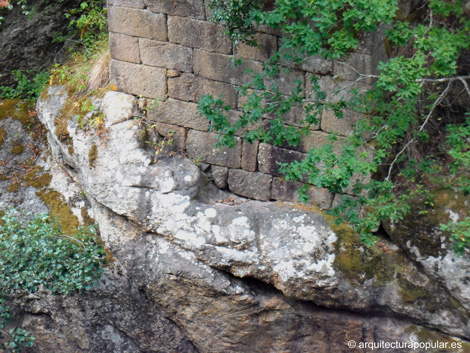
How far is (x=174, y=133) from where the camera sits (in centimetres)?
586

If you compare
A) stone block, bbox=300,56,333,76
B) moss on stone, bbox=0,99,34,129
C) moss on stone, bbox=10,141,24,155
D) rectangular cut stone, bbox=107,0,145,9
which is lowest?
moss on stone, bbox=10,141,24,155

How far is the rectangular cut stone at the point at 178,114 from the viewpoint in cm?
570

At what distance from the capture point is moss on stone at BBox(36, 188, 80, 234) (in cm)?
618

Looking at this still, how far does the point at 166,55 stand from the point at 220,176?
144cm

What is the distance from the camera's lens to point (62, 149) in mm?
6102

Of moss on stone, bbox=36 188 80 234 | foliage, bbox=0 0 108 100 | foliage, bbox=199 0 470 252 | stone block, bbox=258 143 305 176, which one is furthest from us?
foliage, bbox=0 0 108 100

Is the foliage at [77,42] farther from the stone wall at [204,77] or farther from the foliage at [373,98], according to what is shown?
the foliage at [373,98]

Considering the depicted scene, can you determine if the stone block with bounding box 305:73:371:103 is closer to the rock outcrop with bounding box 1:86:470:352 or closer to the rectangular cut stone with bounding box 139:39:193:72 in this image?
the rock outcrop with bounding box 1:86:470:352

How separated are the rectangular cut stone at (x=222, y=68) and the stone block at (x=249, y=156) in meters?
0.66

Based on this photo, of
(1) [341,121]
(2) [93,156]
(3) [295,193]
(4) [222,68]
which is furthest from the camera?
(2) [93,156]

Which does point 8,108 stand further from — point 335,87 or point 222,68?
point 335,87

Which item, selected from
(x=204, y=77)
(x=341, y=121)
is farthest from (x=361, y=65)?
(x=204, y=77)

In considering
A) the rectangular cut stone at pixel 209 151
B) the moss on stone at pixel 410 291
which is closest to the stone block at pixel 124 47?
the rectangular cut stone at pixel 209 151

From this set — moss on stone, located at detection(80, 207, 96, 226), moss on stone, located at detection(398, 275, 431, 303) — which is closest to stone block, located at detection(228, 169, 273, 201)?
moss on stone, located at detection(398, 275, 431, 303)
